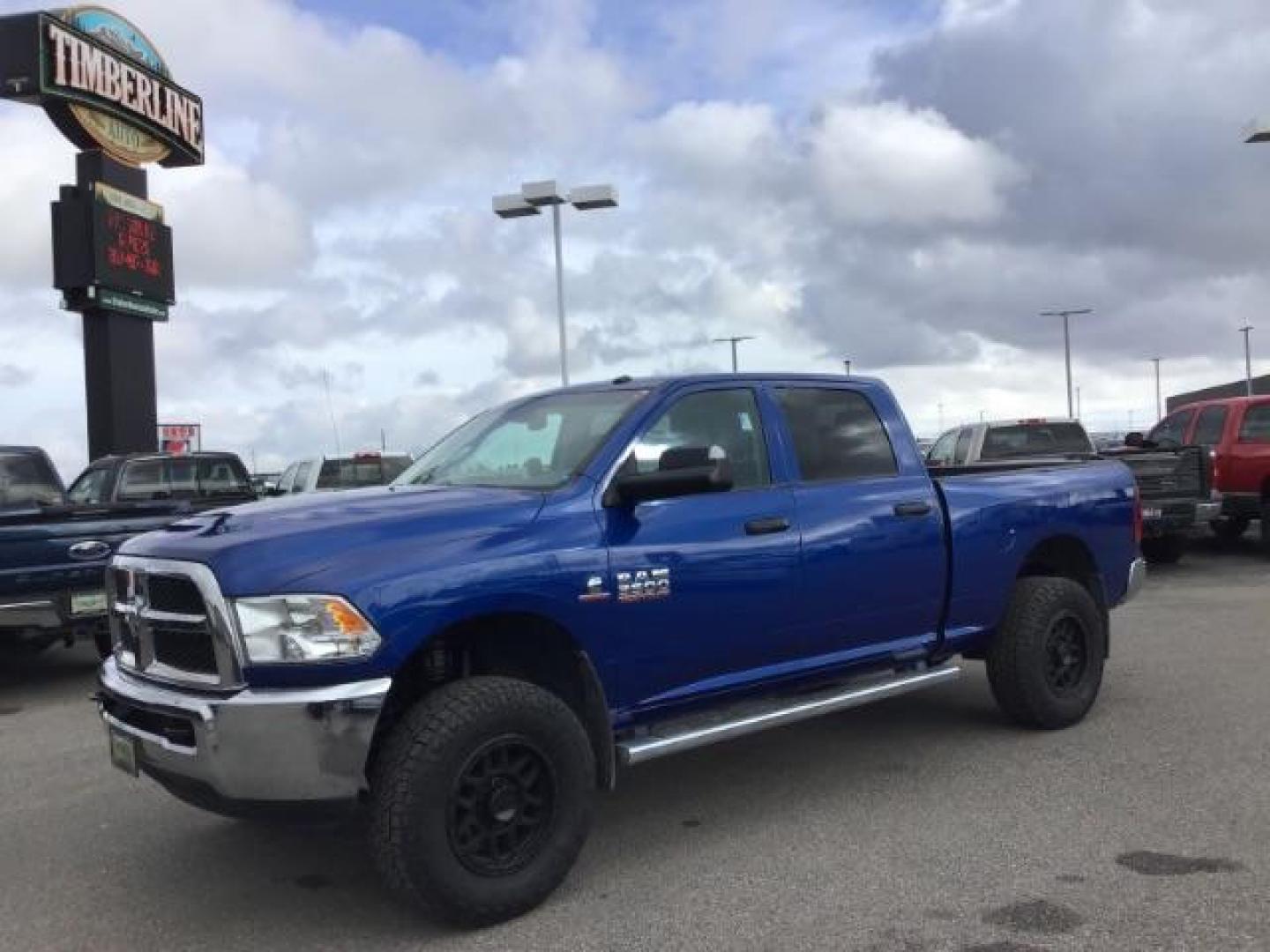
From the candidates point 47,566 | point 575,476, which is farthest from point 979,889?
point 47,566

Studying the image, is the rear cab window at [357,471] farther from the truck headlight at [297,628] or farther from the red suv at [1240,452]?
the truck headlight at [297,628]

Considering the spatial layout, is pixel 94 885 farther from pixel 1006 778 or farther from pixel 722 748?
pixel 1006 778

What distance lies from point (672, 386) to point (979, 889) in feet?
7.61

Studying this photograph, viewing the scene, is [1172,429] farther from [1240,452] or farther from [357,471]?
[357,471]

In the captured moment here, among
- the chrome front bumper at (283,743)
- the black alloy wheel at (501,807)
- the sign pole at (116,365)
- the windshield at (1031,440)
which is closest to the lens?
the chrome front bumper at (283,743)

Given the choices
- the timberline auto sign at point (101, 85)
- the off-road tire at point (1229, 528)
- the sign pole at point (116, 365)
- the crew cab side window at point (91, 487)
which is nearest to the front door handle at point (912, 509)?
the crew cab side window at point (91, 487)

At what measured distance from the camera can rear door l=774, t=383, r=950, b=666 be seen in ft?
16.8

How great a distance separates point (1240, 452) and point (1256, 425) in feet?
1.38

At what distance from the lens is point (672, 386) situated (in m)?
4.99

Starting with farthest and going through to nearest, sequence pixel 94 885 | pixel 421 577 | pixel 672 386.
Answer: pixel 672 386, pixel 94 885, pixel 421 577

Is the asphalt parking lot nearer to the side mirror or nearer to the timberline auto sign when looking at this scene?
the side mirror

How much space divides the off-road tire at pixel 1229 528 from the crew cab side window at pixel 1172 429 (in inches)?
51.8

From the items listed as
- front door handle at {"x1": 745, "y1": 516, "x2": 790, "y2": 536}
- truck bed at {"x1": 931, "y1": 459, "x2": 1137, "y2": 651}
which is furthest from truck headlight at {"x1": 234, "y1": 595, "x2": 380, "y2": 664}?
truck bed at {"x1": 931, "y1": 459, "x2": 1137, "y2": 651}

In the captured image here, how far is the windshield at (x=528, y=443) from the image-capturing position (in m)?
4.75
